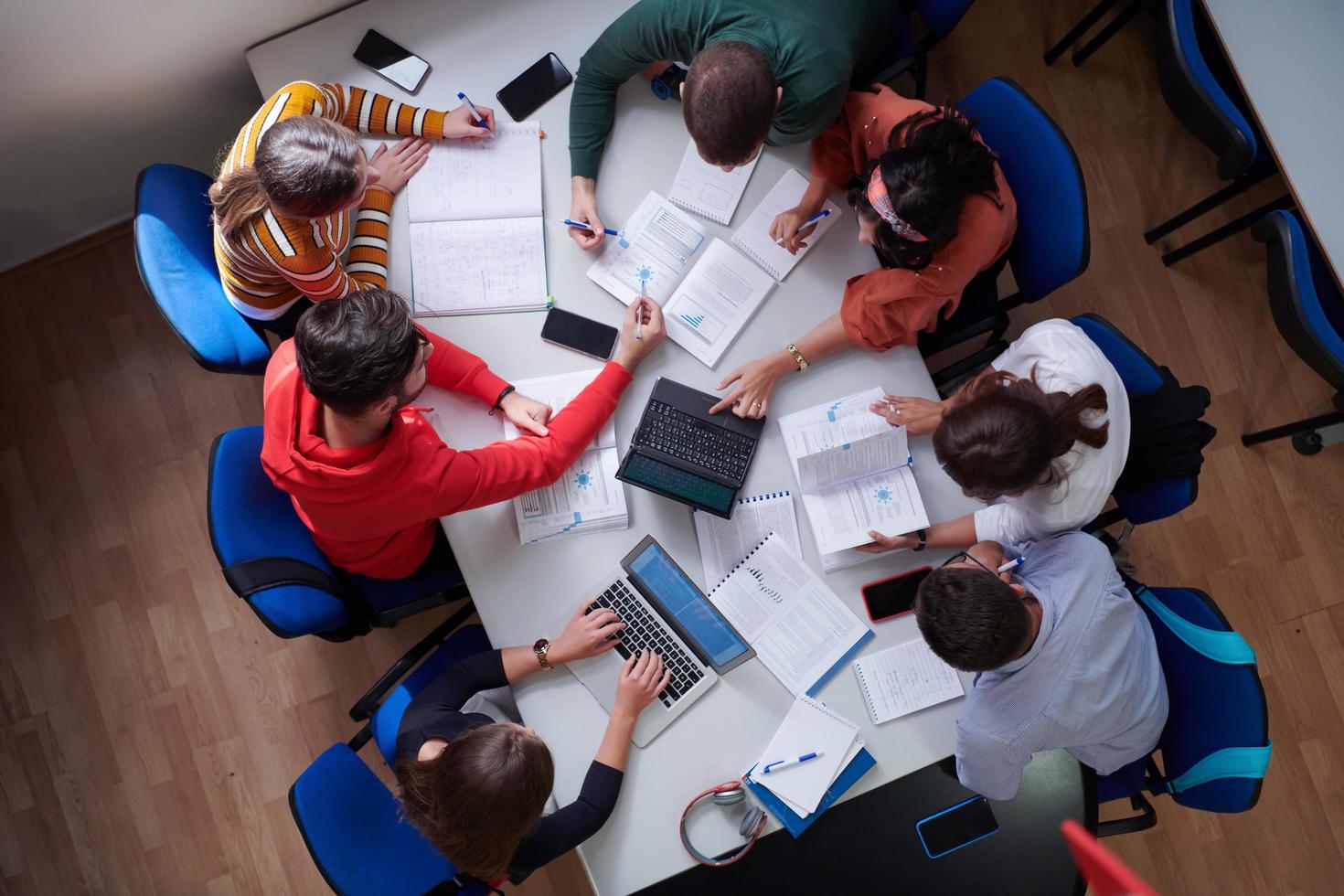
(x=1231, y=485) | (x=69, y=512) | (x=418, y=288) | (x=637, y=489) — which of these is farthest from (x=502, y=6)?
(x=1231, y=485)

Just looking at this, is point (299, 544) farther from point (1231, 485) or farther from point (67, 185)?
point (1231, 485)

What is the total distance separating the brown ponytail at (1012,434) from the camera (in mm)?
1464

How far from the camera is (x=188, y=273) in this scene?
1.69 metres

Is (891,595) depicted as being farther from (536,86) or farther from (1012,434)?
(536,86)

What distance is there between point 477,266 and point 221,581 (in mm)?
1413

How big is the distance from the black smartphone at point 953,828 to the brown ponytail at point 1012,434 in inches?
26.5

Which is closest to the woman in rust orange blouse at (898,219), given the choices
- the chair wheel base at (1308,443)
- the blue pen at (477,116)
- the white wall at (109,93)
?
the blue pen at (477,116)

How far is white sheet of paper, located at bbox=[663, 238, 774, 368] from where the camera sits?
179 cm

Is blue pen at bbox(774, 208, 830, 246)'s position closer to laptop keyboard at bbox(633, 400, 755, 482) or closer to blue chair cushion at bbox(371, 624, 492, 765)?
laptop keyboard at bbox(633, 400, 755, 482)

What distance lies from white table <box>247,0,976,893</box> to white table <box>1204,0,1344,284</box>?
109cm

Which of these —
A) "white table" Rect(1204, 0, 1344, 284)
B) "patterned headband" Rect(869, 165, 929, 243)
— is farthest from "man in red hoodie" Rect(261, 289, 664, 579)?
"white table" Rect(1204, 0, 1344, 284)

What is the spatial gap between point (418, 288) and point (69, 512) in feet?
5.18

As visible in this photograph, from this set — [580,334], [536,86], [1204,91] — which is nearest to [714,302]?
[580,334]

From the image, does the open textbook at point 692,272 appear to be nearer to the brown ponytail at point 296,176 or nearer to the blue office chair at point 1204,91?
the brown ponytail at point 296,176
